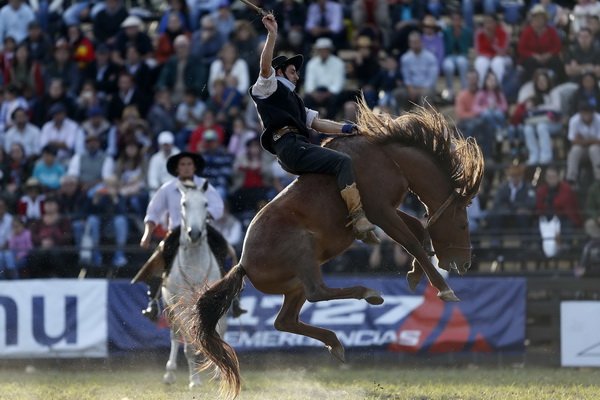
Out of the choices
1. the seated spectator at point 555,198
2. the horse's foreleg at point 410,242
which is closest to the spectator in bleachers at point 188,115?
the seated spectator at point 555,198

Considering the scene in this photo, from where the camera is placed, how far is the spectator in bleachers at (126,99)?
1659 centimetres

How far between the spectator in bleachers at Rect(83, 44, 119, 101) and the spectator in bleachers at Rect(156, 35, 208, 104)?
31.3 inches

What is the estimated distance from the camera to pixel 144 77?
1702cm

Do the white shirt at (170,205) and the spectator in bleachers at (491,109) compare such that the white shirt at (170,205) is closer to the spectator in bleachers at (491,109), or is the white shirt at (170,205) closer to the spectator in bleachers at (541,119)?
the spectator in bleachers at (491,109)

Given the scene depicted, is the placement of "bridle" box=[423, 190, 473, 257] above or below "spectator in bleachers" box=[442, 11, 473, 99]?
below

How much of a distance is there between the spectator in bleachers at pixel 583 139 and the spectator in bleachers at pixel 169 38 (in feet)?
21.1

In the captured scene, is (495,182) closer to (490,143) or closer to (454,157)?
(490,143)

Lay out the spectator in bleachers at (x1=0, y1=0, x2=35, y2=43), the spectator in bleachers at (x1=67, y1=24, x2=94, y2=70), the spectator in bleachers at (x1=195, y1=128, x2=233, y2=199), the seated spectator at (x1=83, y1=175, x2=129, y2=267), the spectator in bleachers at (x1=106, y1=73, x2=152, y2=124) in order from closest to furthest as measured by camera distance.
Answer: the seated spectator at (x1=83, y1=175, x2=129, y2=267)
the spectator in bleachers at (x1=195, y1=128, x2=233, y2=199)
the spectator in bleachers at (x1=106, y1=73, x2=152, y2=124)
the spectator in bleachers at (x1=67, y1=24, x2=94, y2=70)
the spectator in bleachers at (x1=0, y1=0, x2=35, y2=43)

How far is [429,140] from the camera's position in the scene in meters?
8.43

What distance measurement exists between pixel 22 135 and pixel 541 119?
7.92 m

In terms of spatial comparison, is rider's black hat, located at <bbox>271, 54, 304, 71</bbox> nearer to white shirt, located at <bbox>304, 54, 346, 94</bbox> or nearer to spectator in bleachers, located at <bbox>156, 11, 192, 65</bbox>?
white shirt, located at <bbox>304, 54, 346, 94</bbox>

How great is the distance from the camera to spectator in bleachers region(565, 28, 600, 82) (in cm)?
1598

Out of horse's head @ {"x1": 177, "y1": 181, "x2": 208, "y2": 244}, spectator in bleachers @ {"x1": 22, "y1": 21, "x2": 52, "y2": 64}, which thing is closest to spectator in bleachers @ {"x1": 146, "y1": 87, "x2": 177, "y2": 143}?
spectator in bleachers @ {"x1": 22, "y1": 21, "x2": 52, "y2": 64}

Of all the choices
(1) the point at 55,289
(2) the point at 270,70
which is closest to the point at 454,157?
(2) the point at 270,70
